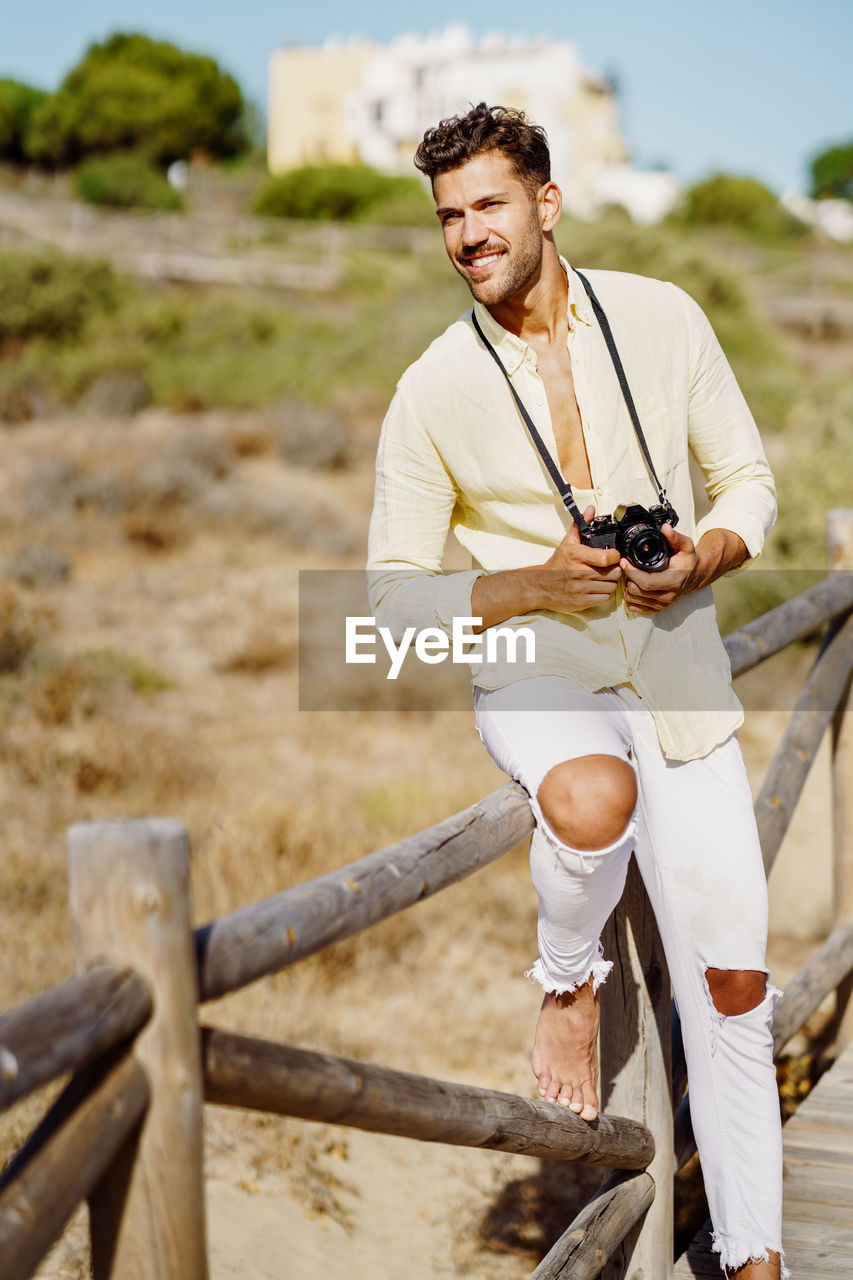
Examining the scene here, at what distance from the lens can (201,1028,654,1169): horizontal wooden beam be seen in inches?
49.4

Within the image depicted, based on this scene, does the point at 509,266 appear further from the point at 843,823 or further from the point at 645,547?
the point at 843,823

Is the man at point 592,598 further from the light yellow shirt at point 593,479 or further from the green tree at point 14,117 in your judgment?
the green tree at point 14,117

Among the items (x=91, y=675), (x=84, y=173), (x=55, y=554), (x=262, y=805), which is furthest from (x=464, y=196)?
(x=84, y=173)

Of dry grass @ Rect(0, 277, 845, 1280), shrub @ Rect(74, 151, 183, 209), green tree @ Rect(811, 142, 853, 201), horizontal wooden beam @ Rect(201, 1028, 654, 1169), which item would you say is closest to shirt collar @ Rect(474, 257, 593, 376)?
horizontal wooden beam @ Rect(201, 1028, 654, 1169)

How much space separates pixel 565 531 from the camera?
2.07 m

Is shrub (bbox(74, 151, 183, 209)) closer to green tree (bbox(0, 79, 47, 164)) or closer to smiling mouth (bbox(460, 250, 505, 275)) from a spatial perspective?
green tree (bbox(0, 79, 47, 164))

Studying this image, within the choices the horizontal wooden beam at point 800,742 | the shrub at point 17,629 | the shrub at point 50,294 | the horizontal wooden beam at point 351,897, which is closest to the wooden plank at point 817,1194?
the horizontal wooden beam at point 800,742

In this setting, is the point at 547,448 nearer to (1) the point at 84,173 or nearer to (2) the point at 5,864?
(2) the point at 5,864

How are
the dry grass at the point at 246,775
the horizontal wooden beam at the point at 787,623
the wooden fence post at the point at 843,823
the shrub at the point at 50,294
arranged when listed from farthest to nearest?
the shrub at the point at 50,294
the wooden fence post at the point at 843,823
the dry grass at the point at 246,775
the horizontal wooden beam at the point at 787,623

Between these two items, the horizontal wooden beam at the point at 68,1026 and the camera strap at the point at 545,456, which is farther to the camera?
the camera strap at the point at 545,456

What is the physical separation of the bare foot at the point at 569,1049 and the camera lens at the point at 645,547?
2.15 feet

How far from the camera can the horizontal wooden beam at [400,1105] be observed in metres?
1.26

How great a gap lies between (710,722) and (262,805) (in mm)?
3648

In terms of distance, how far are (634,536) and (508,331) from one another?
47 cm
